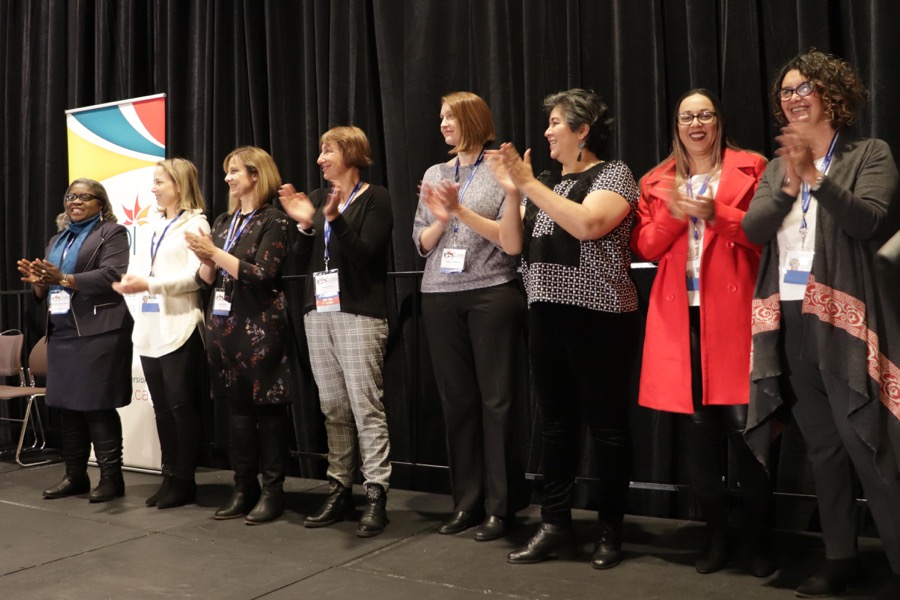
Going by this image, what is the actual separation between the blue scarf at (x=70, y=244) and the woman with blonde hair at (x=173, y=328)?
0.33m

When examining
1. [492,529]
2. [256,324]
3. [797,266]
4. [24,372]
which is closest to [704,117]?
[797,266]

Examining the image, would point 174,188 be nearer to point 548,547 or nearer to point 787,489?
point 548,547

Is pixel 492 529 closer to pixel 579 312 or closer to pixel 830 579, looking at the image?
pixel 579 312

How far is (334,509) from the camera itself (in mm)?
3254

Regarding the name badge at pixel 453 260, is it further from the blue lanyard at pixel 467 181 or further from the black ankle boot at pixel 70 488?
the black ankle boot at pixel 70 488

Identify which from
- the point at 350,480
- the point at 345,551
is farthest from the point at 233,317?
the point at 345,551

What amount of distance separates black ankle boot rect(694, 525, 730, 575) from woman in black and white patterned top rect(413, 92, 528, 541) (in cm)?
70

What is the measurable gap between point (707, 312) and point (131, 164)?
3473 millimetres

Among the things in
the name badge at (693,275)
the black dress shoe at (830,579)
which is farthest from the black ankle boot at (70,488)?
the black dress shoe at (830,579)

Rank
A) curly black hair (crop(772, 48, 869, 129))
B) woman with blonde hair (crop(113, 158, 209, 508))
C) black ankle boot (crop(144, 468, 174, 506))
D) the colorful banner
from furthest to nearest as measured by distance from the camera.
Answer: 1. the colorful banner
2. black ankle boot (crop(144, 468, 174, 506))
3. woman with blonde hair (crop(113, 158, 209, 508))
4. curly black hair (crop(772, 48, 869, 129))

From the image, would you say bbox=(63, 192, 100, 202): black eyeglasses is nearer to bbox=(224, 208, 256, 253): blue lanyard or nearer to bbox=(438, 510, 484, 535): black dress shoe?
bbox=(224, 208, 256, 253): blue lanyard

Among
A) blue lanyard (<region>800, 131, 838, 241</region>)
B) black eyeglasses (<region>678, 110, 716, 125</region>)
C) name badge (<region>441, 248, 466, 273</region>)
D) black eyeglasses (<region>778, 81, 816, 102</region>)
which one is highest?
black eyeglasses (<region>778, 81, 816, 102</region>)

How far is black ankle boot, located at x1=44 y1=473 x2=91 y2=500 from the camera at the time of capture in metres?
3.85

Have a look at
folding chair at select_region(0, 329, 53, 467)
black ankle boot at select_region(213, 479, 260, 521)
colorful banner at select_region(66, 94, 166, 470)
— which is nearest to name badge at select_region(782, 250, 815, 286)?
black ankle boot at select_region(213, 479, 260, 521)
